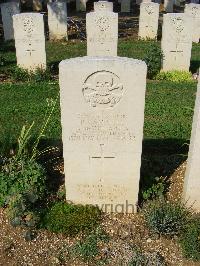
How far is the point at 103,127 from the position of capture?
5207mm

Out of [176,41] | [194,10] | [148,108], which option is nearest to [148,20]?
[194,10]

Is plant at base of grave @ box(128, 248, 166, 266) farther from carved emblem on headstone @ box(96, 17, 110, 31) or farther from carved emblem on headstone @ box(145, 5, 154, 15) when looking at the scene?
carved emblem on headstone @ box(145, 5, 154, 15)

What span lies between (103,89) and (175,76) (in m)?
7.36

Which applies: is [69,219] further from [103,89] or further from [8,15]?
[8,15]

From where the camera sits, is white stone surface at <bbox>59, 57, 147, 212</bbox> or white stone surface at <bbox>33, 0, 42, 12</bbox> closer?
white stone surface at <bbox>59, 57, 147, 212</bbox>

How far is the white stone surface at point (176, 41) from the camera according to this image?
1153cm

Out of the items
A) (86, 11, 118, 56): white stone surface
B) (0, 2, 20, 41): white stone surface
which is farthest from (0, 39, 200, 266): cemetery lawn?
(0, 2, 20, 41): white stone surface

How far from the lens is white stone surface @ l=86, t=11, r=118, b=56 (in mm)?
11586

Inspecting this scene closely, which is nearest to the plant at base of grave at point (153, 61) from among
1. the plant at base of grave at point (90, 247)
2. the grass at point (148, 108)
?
the grass at point (148, 108)

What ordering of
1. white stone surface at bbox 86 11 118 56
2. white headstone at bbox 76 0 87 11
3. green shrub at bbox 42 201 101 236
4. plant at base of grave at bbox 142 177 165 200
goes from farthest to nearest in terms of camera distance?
white headstone at bbox 76 0 87 11, white stone surface at bbox 86 11 118 56, plant at base of grave at bbox 142 177 165 200, green shrub at bbox 42 201 101 236

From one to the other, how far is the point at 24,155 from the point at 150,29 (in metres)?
11.9

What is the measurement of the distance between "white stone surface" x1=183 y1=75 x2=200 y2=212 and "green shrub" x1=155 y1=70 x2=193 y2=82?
659cm

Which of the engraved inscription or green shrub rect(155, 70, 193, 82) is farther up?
the engraved inscription

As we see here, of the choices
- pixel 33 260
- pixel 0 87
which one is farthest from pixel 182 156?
pixel 0 87
